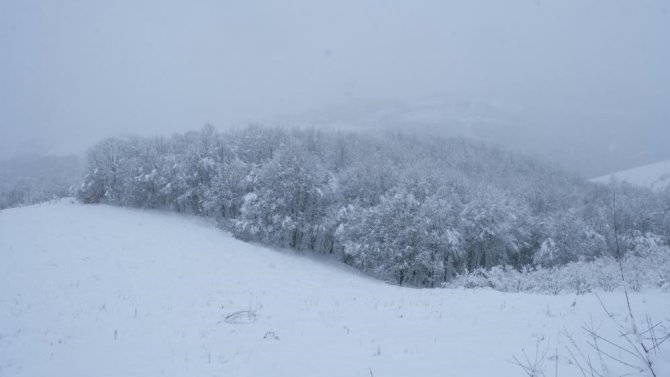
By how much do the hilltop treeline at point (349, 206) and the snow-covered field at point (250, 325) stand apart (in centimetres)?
1716

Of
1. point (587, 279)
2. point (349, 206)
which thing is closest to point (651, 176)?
point (349, 206)

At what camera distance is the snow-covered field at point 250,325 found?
7941 mm

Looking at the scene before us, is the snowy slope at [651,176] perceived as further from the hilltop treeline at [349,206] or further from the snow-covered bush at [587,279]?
the snow-covered bush at [587,279]

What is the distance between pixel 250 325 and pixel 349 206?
27975 mm

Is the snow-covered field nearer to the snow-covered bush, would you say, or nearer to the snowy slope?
the snow-covered bush

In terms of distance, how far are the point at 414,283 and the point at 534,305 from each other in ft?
86.6

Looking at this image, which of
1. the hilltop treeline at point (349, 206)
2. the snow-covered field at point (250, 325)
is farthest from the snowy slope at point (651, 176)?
the snow-covered field at point (250, 325)

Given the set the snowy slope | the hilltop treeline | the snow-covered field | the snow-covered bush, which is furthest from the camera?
the snowy slope

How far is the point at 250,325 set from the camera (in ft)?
37.1

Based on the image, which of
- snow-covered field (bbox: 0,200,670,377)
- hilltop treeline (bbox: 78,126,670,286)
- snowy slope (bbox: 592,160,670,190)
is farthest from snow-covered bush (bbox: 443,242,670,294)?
snowy slope (bbox: 592,160,670,190)

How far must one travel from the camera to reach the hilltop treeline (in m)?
35.1

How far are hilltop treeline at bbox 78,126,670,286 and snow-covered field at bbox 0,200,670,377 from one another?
17.2 meters

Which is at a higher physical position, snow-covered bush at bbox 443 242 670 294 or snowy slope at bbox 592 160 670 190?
snowy slope at bbox 592 160 670 190

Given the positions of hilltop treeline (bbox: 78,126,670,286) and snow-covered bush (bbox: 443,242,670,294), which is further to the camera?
hilltop treeline (bbox: 78,126,670,286)
